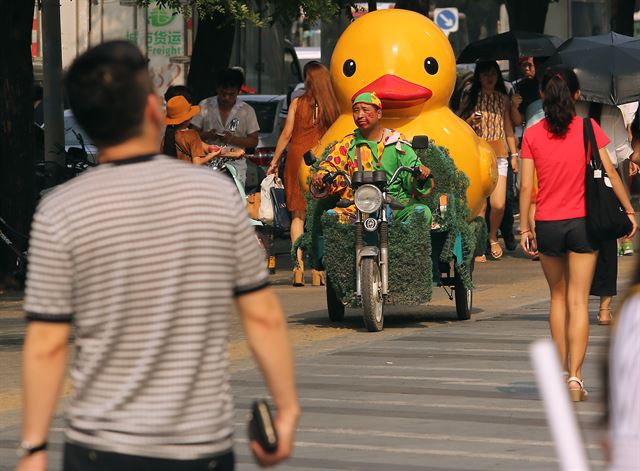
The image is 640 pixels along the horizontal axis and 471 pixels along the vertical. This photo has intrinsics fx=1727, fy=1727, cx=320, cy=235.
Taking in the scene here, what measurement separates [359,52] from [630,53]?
15.8ft

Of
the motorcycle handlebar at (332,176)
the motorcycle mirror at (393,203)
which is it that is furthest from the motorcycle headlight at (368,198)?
the motorcycle handlebar at (332,176)

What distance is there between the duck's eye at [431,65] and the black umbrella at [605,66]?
10.4 feet

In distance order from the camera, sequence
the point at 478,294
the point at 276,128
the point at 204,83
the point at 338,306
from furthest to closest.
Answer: the point at 276,128 → the point at 204,83 → the point at 478,294 → the point at 338,306

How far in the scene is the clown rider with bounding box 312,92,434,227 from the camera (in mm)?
12438

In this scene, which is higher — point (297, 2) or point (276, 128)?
point (297, 2)

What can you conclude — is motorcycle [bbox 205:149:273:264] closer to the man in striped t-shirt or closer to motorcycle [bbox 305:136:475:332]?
motorcycle [bbox 305:136:475:332]

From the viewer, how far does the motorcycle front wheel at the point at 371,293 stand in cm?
1205

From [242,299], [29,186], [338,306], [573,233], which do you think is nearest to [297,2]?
[29,186]

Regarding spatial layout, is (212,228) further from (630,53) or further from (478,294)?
(630,53)

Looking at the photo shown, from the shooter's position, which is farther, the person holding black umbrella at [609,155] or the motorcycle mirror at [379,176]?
the motorcycle mirror at [379,176]

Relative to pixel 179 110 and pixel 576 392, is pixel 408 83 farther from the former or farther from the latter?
pixel 576 392

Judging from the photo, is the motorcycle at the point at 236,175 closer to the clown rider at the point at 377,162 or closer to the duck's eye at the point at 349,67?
the duck's eye at the point at 349,67

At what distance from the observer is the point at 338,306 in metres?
13.1

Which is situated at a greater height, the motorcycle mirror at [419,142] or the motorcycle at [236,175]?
the motorcycle mirror at [419,142]
